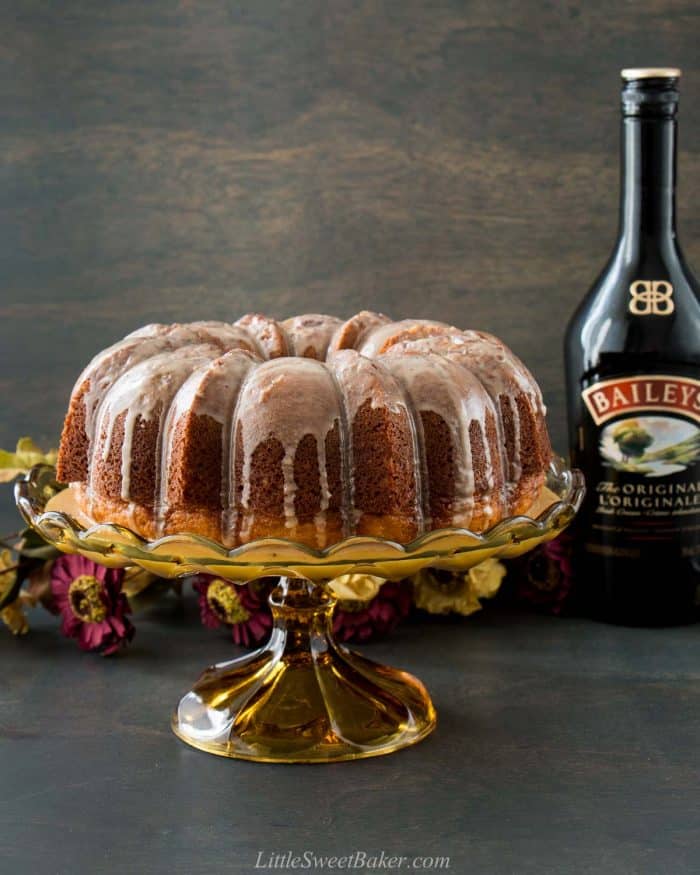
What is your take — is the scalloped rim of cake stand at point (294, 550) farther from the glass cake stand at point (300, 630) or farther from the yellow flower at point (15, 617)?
the yellow flower at point (15, 617)

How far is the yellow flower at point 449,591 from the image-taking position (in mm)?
1502

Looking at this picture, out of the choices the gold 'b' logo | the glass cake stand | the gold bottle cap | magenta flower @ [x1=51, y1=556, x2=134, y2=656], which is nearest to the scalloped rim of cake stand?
the glass cake stand

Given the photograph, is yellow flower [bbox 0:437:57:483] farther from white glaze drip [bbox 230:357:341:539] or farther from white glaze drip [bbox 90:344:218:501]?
white glaze drip [bbox 230:357:341:539]

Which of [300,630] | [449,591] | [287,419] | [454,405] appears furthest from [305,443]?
→ [449,591]

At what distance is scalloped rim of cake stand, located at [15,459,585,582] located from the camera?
101 centimetres

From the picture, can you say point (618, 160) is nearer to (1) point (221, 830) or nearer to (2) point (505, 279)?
(2) point (505, 279)

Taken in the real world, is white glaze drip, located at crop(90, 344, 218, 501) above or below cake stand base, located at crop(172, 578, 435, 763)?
above

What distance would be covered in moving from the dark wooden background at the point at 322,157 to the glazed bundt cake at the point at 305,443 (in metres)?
0.71

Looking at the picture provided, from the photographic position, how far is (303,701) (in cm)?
119

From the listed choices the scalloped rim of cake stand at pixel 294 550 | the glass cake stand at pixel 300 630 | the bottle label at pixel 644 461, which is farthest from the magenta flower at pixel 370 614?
the scalloped rim of cake stand at pixel 294 550

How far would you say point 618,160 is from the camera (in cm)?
179

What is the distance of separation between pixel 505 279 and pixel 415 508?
0.84 m

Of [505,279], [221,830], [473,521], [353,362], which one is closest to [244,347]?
[353,362]

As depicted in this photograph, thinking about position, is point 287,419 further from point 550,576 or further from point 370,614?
point 550,576
